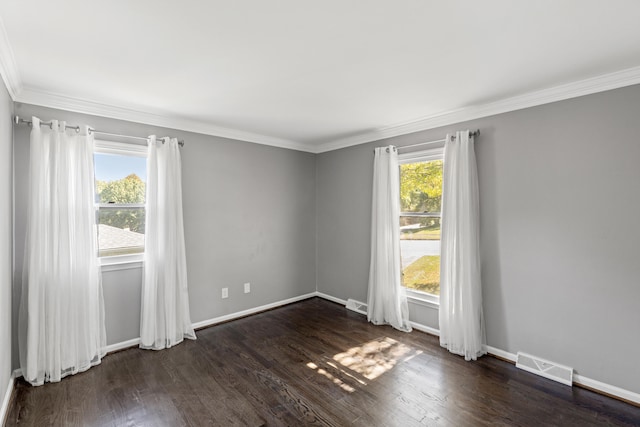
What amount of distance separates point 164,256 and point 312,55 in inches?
99.4

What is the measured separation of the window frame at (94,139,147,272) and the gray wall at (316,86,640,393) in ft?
11.1

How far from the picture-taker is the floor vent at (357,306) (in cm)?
419

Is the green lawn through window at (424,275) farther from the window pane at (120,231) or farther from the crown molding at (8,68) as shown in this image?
the crown molding at (8,68)

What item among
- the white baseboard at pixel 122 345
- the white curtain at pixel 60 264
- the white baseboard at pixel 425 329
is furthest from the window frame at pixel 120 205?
the white baseboard at pixel 425 329

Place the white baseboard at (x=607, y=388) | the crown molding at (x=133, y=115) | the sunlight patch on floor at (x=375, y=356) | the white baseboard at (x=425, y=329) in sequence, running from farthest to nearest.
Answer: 1. the white baseboard at (x=425, y=329)
2. the sunlight patch on floor at (x=375, y=356)
3. the crown molding at (x=133, y=115)
4. the white baseboard at (x=607, y=388)

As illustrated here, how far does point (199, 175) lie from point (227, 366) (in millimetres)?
2171

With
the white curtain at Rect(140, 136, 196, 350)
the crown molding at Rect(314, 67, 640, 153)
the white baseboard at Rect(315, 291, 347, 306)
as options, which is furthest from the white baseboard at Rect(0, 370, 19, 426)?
the crown molding at Rect(314, 67, 640, 153)

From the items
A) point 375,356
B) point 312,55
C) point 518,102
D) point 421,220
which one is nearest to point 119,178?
point 312,55

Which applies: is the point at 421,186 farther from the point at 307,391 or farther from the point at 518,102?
the point at 307,391

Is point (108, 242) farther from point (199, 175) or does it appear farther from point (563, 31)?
point (563, 31)

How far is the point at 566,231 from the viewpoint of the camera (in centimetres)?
255

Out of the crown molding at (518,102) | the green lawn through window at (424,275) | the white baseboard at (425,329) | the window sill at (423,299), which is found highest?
the crown molding at (518,102)

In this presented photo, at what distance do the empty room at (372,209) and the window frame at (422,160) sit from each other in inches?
0.9

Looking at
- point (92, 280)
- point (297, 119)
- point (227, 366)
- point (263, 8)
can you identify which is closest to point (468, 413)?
point (227, 366)
